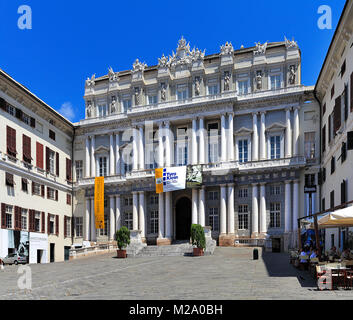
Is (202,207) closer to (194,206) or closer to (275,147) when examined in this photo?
(194,206)

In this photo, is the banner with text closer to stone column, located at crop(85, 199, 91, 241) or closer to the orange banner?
the orange banner

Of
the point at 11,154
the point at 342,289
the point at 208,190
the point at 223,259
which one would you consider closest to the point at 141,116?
the point at 208,190

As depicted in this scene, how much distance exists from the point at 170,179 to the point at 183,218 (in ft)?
17.8

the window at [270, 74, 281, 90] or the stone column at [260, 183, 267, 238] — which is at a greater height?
the window at [270, 74, 281, 90]

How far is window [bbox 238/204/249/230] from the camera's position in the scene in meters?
41.1

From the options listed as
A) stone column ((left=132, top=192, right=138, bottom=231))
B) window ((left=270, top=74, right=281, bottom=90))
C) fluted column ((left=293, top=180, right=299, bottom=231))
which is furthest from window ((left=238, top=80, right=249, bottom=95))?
stone column ((left=132, top=192, right=138, bottom=231))

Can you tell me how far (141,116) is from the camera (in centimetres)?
4469

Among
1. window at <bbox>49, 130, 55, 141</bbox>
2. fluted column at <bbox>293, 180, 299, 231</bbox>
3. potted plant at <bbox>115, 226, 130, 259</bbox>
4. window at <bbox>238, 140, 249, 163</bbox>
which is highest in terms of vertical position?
window at <bbox>49, 130, 55, 141</bbox>

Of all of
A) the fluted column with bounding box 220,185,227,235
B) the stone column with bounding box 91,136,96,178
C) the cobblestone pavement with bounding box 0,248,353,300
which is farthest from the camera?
the stone column with bounding box 91,136,96,178

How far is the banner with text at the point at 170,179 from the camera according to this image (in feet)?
135

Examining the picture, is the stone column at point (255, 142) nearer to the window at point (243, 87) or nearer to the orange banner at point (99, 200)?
the window at point (243, 87)

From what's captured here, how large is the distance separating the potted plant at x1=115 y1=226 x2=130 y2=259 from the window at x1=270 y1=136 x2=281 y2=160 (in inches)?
622

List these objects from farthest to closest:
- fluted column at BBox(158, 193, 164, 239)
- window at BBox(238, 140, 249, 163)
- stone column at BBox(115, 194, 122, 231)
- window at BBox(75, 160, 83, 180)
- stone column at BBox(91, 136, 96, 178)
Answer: window at BBox(75, 160, 83, 180) → stone column at BBox(91, 136, 96, 178) → stone column at BBox(115, 194, 122, 231) → fluted column at BBox(158, 193, 164, 239) → window at BBox(238, 140, 249, 163)

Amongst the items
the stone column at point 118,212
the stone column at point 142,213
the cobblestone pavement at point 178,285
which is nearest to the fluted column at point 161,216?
the stone column at point 142,213
